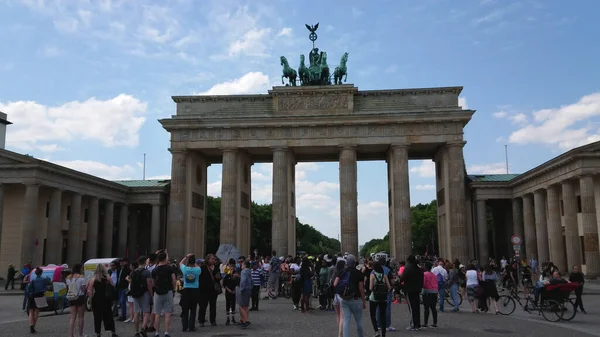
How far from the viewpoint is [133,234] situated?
204 ft

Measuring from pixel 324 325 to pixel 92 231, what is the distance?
3953 centimetres

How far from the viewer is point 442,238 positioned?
54.3 m

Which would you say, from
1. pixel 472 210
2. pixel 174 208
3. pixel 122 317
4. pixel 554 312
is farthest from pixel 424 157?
pixel 122 317

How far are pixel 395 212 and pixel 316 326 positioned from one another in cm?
3504

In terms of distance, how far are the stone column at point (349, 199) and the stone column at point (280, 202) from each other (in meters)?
5.31

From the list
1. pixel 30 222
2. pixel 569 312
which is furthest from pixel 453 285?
pixel 30 222

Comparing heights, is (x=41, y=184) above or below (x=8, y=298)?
above

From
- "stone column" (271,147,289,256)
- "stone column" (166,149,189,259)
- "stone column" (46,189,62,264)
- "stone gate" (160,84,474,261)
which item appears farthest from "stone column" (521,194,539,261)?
"stone column" (46,189,62,264)

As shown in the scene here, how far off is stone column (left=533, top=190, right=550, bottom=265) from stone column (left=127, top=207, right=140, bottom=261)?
4151 centimetres

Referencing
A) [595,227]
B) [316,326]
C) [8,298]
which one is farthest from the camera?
[595,227]

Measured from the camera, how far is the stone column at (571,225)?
3862 centimetres

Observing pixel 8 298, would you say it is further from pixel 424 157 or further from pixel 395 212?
pixel 424 157

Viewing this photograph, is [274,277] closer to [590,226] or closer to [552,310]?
[552,310]

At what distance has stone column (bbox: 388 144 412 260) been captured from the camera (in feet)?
161
